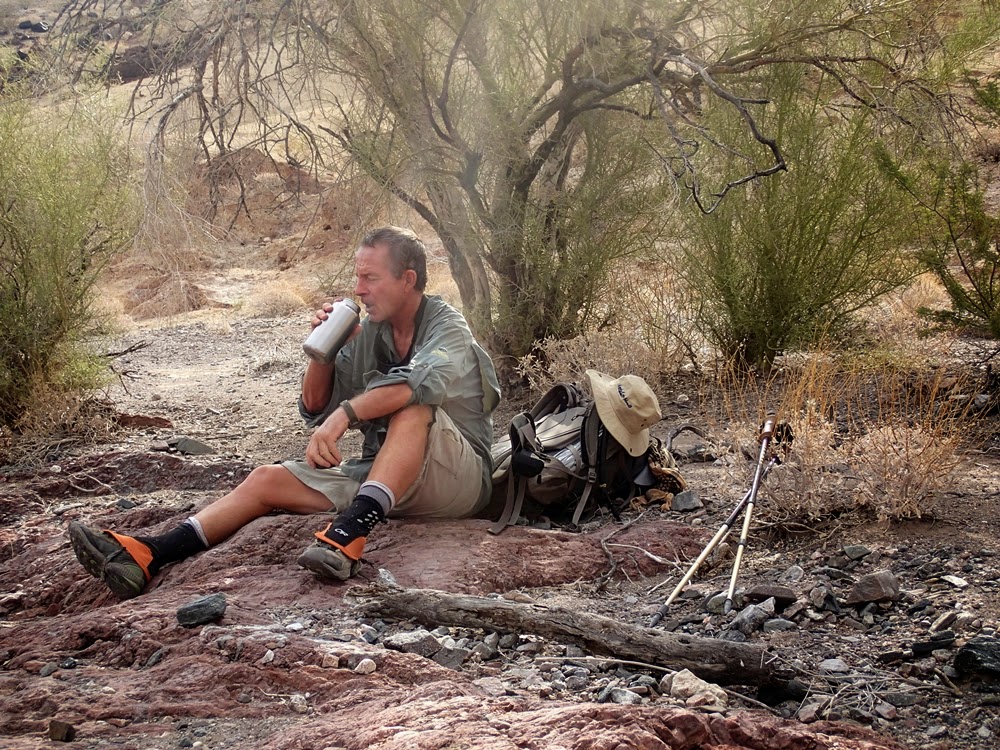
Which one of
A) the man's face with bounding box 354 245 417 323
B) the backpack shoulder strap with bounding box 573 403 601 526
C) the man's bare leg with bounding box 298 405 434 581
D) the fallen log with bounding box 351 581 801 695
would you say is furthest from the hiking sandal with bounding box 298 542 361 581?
the backpack shoulder strap with bounding box 573 403 601 526

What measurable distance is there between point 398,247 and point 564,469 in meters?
1.15

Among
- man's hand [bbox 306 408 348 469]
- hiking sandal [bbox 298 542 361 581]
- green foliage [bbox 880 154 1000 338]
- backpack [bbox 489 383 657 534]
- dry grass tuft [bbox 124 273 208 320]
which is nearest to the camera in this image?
hiking sandal [bbox 298 542 361 581]

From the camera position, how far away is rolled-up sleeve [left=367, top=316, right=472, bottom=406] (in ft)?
12.2

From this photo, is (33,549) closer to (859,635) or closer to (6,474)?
(6,474)

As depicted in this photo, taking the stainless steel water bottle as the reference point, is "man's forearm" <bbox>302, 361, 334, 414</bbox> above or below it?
below

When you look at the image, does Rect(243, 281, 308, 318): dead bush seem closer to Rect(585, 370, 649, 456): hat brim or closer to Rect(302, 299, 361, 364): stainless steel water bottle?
Rect(585, 370, 649, 456): hat brim

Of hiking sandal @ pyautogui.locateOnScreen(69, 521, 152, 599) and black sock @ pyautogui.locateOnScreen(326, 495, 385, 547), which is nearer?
black sock @ pyautogui.locateOnScreen(326, 495, 385, 547)

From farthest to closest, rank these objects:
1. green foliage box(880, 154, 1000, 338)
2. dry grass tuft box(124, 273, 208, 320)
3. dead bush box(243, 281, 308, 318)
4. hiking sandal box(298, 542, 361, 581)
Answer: dry grass tuft box(124, 273, 208, 320), dead bush box(243, 281, 308, 318), green foliage box(880, 154, 1000, 338), hiking sandal box(298, 542, 361, 581)

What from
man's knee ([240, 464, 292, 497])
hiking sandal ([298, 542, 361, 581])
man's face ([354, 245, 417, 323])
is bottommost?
hiking sandal ([298, 542, 361, 581])

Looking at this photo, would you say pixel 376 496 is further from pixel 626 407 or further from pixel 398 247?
pixel 626 407

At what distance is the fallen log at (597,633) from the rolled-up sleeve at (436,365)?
0.76m

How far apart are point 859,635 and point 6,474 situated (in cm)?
509

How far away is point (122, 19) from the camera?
588cm

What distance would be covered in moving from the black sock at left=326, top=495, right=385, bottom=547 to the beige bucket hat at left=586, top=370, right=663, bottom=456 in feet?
3.67
